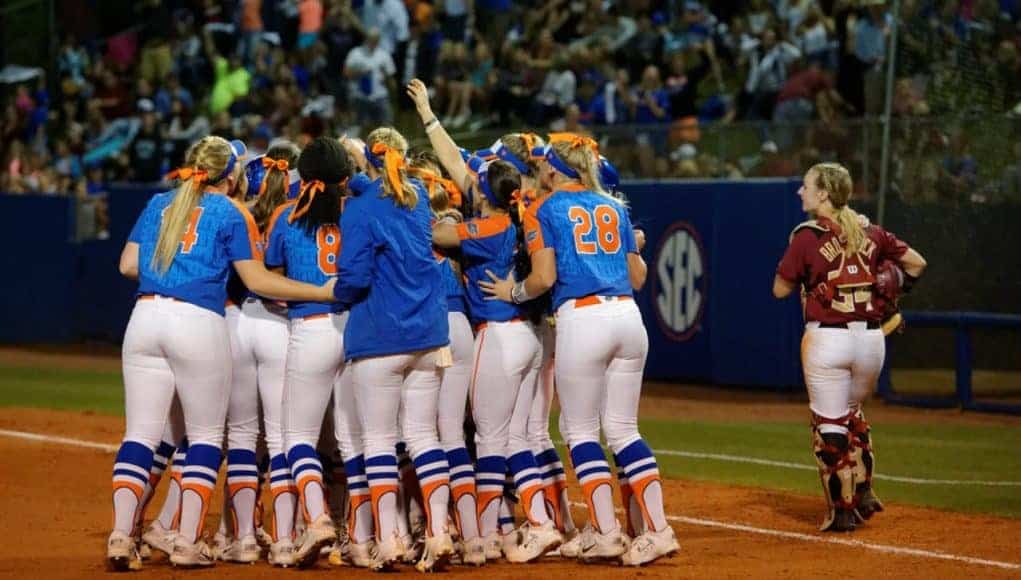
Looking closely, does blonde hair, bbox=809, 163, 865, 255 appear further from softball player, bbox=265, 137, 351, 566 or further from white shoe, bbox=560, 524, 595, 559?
softball player, bbox=265, 137, 351, 566

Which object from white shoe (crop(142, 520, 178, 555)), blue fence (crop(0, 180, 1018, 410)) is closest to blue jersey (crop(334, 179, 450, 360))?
white shoe (crop(142, 520, 178, 555))

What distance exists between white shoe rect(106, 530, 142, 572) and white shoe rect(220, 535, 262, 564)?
1.70 ft

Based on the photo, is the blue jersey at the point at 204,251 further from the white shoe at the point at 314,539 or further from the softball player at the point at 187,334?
the white shoe at the point at 314,539

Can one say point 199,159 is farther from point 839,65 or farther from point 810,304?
point 839,65

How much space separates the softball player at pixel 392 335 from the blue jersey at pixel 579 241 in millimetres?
560

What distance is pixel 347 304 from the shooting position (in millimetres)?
7473

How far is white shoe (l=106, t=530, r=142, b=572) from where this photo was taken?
7.27 m

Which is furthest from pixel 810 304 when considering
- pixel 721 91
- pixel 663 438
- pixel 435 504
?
pixel 721 91

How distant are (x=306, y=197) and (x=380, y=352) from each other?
0.88 m

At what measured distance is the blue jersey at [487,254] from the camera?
7.79 meters

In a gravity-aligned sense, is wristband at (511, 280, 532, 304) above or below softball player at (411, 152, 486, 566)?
above

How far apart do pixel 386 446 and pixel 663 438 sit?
6364 mm

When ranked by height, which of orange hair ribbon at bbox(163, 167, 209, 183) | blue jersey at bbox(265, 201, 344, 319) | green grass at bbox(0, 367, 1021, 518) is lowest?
green grass at bbox(0, 367, 1021, 518)

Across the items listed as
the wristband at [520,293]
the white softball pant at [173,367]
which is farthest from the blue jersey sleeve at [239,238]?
the wristband at [520,293]
